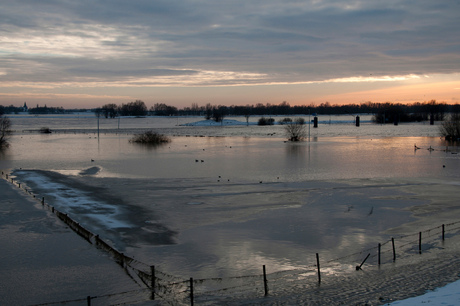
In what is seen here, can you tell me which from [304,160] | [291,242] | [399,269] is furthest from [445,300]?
[304,160]

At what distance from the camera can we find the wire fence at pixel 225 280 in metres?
9.31

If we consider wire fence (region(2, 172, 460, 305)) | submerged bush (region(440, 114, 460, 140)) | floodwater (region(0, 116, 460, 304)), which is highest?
submerged bush (region(440, 114, 460, 140))

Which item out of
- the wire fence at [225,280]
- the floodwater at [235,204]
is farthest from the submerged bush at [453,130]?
the wire fence at [225,280]

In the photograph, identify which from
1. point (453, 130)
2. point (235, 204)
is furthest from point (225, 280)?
point (453, 130)

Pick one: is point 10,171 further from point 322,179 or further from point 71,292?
point 71,292

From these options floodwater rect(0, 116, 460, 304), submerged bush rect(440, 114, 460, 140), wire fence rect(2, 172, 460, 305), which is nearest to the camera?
wire fence rect(2, 172, 460, 305)

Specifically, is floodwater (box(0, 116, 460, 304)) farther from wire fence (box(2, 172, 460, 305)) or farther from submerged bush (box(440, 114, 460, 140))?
submerged bush (box(440, 114, 460, 140))

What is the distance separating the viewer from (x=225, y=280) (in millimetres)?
10359

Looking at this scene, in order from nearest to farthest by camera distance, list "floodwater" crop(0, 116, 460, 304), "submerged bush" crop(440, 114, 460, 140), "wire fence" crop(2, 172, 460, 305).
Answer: "wire fence" crop(2, 172, 460, 305) < "floodwater" crop(0, 116, 460, 304) < "submerged bush" crop(440, 114, 460, 140)

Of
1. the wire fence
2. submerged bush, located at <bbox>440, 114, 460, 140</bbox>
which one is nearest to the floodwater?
the wire fence

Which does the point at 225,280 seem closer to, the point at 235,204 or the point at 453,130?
the point at 235,204

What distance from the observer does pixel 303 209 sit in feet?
57.2

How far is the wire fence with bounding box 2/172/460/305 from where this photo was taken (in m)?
9.31

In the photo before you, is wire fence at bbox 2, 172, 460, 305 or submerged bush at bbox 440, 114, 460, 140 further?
submerged bush at bbox 440, 114, 460, 140
